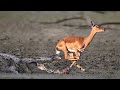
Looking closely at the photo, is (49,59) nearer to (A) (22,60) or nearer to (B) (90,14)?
(A) (22,60)

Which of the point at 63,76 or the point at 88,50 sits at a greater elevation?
the point at 88,50

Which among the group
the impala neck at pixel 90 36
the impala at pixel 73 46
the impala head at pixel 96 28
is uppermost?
the impala head at pixel 96 28

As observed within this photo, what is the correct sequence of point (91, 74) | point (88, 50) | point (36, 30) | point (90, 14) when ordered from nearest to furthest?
1. point (91, 74)
2. point (88, 50)
3. point (36, 30)
4. point (90, 14)

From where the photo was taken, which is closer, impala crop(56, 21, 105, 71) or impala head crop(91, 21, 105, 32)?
impala crop(56, 21, 105, 71)

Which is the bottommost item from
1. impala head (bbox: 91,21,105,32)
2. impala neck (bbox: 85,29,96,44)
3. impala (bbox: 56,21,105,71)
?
impala (bbox: 56,21,105,71)

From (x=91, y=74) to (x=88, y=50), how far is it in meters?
0.20

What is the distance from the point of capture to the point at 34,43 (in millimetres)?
2027

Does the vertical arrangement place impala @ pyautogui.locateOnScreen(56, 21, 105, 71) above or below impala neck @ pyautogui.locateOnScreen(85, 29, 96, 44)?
below

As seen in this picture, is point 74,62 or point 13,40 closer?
point 74,62

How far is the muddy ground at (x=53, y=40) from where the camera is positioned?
5.97ft

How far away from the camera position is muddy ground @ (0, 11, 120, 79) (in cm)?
182

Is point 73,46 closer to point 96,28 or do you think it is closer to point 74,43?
point 74,43

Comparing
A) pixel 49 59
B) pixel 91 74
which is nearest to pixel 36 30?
pixel 49 59

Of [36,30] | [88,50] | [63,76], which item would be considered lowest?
[63,76]
